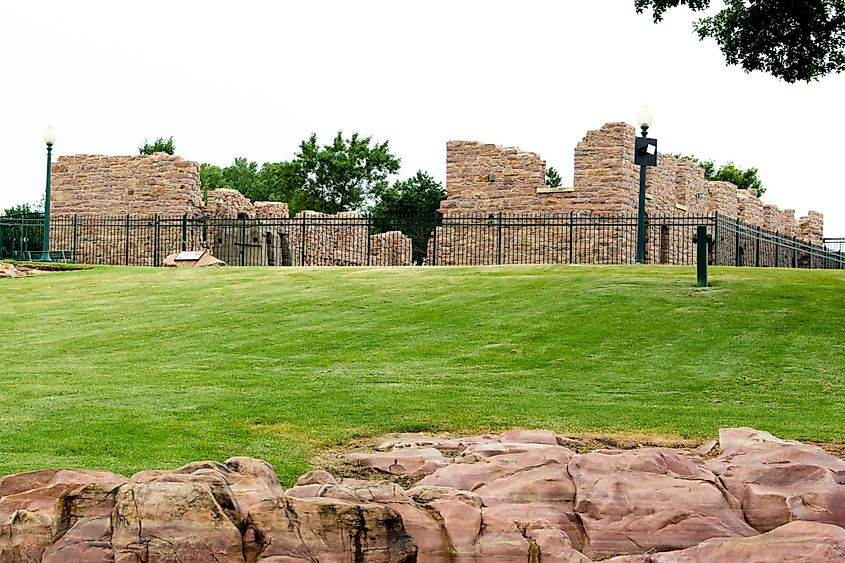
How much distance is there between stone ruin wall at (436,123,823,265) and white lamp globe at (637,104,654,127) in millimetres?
7408

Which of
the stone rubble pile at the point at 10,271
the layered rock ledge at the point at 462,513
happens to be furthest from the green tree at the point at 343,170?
the layered rock ledge at the point at 462,513

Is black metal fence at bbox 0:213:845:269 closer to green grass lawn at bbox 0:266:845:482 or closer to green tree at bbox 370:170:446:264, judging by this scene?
green grass lawn at bbox 0:266:845:482

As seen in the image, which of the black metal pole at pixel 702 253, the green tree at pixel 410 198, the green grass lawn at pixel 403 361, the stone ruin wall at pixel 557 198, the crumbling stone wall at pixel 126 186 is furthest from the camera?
the green tree at pixel 410 198

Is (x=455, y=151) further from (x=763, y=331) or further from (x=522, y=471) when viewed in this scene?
(x=522, y=471)

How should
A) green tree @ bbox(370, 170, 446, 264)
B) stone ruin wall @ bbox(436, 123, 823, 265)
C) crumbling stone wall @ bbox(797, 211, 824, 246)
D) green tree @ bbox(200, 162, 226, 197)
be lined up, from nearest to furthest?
stone ruin wall @ bbox(436, 123, 823, 265)
crumbling stone wall @ bbox(797, 211, 824, 246)
green tree @ bbox(370, 170, 446, 264)
green tree @ bbox(200, 162, 226, 197)

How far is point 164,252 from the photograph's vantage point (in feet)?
119

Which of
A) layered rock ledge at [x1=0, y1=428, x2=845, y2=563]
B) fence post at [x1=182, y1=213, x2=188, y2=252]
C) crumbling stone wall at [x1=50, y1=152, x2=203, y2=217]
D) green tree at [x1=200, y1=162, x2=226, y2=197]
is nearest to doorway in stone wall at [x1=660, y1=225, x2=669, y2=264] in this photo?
fence post at [x1=182, y1=213, x2=188, y2=252]

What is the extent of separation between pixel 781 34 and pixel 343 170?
160 feet

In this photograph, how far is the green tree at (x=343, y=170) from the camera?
66938mm

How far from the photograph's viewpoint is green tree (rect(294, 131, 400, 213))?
66938mm

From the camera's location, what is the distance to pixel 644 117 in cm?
2534

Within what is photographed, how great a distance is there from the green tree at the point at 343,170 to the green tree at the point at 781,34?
47848 mm

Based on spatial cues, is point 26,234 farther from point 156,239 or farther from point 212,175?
point 212,175

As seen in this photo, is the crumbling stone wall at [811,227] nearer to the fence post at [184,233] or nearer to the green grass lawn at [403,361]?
the fence post at [184,233]
